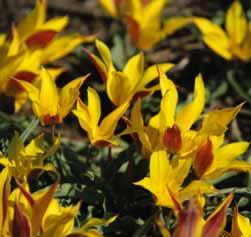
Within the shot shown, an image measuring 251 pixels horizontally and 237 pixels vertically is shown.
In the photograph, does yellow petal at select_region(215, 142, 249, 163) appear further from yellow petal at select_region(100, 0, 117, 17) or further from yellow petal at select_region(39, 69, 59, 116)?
yellow petal at select_region(100, 0, 117, 17)

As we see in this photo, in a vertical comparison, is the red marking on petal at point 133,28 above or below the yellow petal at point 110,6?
below

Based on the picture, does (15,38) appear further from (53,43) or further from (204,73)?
(204,73)

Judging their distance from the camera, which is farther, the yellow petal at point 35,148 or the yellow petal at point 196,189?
the yellow petal at point 35,148

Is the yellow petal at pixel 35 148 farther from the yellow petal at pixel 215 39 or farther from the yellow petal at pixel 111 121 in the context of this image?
the yellow petal at pixel 215 39

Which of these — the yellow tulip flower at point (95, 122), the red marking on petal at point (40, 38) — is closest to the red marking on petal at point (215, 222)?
the yellow tulip flower at point (95, 122)

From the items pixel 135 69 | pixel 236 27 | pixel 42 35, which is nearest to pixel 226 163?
pixel 135 69

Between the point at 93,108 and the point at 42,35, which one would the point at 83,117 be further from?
the point at 42,35
